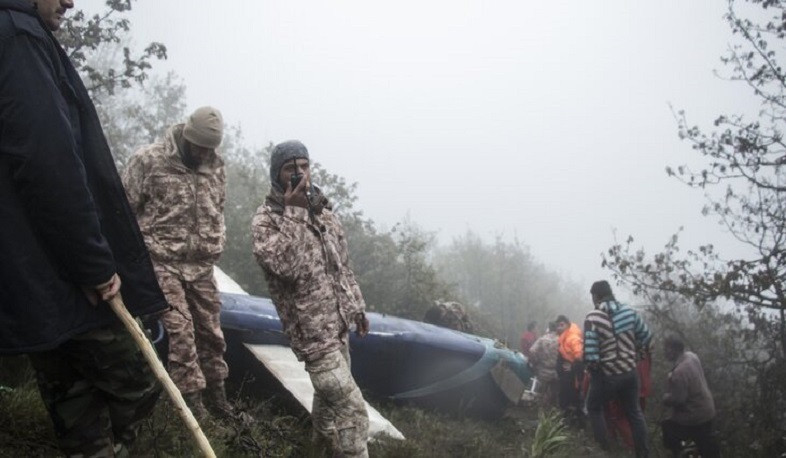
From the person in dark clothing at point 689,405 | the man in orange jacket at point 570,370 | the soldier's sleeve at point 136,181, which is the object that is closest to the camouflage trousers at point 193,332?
the soldier's sleeve at point 136,181

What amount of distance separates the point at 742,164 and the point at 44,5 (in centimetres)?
846

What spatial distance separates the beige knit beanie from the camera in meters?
4.12

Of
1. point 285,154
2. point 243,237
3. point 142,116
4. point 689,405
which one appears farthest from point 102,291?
point 142,116

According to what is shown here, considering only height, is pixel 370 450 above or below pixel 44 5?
below

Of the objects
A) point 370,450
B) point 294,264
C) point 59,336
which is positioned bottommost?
point 370,450

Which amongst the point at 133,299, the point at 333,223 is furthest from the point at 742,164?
the point at 133,299

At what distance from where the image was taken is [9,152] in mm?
1838

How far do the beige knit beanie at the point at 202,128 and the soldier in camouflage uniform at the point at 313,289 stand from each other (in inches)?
20.5

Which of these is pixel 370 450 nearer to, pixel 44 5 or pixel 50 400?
pixel 50 400

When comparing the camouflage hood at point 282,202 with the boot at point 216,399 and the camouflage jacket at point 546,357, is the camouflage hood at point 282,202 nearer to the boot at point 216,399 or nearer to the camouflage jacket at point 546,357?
the boot at point 216,399

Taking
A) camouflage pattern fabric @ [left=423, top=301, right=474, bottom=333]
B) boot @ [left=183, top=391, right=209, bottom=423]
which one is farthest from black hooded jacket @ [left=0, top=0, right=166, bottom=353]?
camouflage pattern fabric @ [left=423, top=301, right=474, bottom=333]

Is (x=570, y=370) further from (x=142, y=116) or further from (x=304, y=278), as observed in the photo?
(x=142, y=116)

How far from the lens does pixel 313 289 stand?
3750mm

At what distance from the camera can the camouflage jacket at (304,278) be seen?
12.0 ft
